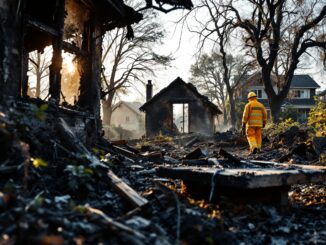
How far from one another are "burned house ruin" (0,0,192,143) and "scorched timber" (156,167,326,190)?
284 centimetres

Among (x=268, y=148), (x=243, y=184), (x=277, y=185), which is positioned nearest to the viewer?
(x=243, y=184)

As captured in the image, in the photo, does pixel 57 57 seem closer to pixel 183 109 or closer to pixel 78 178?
pixel 78 178

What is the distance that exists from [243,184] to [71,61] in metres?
7.21

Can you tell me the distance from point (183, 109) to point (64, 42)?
725 inches

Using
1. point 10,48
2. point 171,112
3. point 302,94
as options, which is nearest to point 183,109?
point 171,112

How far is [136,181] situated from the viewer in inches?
195

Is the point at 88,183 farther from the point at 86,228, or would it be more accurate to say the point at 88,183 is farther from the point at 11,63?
the point at 11,63

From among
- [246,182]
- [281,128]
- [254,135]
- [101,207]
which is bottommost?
[101,207]

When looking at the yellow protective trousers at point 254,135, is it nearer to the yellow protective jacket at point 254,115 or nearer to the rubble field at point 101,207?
the yellow protective jacket at point 254,115

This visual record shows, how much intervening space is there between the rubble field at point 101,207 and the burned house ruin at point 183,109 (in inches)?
794

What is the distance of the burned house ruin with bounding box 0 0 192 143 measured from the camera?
18.7 feet

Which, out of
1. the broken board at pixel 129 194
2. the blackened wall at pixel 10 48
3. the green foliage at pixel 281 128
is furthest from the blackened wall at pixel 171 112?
the broken board at pixel 129 194

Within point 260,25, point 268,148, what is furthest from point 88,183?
point 260,25

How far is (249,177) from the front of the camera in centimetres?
357
